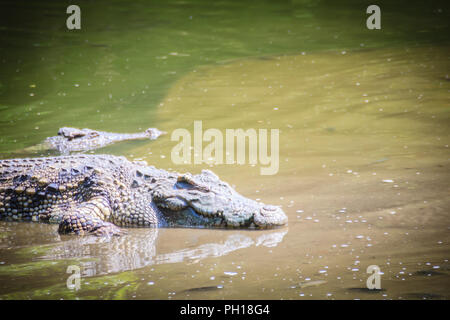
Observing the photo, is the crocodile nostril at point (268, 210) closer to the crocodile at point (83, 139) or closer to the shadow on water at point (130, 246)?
the shadow on water at point (130, 246)

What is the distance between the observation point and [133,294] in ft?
13.8

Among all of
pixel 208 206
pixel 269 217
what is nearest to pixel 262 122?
pixel 208 206

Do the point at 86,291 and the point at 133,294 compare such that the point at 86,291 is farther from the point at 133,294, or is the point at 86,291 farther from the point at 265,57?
the point at 265,57

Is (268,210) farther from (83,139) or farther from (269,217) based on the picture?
(83,139)

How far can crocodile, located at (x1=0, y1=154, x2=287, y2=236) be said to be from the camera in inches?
220

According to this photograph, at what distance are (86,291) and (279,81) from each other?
308 inches

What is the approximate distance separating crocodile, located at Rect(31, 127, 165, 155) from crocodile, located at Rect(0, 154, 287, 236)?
1801 mm

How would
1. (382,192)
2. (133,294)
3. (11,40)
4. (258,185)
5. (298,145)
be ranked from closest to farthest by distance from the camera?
(133,294) → (382,192) → (258,185) → (298,145) → (11,40)

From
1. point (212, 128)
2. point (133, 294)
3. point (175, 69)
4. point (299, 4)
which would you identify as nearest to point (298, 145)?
point (212, 128)

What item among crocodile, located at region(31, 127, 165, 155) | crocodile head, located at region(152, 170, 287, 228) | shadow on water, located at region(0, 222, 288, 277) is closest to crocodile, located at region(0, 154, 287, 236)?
crocodile head, located at region(152, 170, 287, 228)

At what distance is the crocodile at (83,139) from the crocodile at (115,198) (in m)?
1.80

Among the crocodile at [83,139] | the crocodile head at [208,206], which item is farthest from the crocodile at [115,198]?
the crocodile at [83,139]

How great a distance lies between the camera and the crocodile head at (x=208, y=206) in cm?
547

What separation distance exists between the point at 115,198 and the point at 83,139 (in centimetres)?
279
